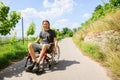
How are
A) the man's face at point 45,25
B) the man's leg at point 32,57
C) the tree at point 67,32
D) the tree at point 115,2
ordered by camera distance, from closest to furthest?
the man's leg at point 32,57, the man's face at point 45,25, the tree at point 115,2, the tree at point 67,32

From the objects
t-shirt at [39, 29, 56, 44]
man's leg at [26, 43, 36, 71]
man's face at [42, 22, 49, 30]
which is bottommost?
man's leg at [26, 43, 36, 71]

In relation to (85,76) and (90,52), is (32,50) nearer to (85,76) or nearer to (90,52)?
(85,76)

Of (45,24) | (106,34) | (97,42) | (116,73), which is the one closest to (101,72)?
(116,73)

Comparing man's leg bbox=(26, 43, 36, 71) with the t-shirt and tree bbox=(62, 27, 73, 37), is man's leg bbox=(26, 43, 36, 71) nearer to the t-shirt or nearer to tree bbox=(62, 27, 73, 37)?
the t-shirt

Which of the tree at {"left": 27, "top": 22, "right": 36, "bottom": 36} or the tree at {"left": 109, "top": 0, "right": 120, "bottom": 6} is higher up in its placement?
the tree at {"left": 109, "top": 0, "right": 120, "bottom": 6}

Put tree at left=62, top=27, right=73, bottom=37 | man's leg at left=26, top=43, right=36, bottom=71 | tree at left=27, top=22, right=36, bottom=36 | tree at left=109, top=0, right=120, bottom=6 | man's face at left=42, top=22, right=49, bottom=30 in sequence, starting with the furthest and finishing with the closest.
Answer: tree at left=62, top=27, right=73, bottom=37, tree at left=27, top=22, right=36, bottom=36, tree at left=109, top=0, right=120, bottom=6, man's face at left=42, top=22, right=49, bottom=30, man's leg at left=26, top=43, right=36, bottom=71

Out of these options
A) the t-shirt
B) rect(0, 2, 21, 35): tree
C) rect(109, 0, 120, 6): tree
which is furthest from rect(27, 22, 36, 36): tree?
the t-shirt

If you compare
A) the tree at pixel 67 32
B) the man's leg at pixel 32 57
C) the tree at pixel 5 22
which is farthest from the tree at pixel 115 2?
the tree at pixel 67 32

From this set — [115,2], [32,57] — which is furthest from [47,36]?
[115,2]

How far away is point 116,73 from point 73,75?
1309 mm

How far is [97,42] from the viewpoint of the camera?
12.8 meters

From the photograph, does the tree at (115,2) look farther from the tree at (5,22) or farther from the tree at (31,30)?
the tree at (31,30)

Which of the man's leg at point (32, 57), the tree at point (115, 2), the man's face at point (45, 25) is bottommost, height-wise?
the man's leg at point (32, 57)

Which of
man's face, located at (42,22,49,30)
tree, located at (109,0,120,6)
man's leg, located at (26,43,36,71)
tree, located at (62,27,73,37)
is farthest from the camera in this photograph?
tree, located at (62,27,73,37)
